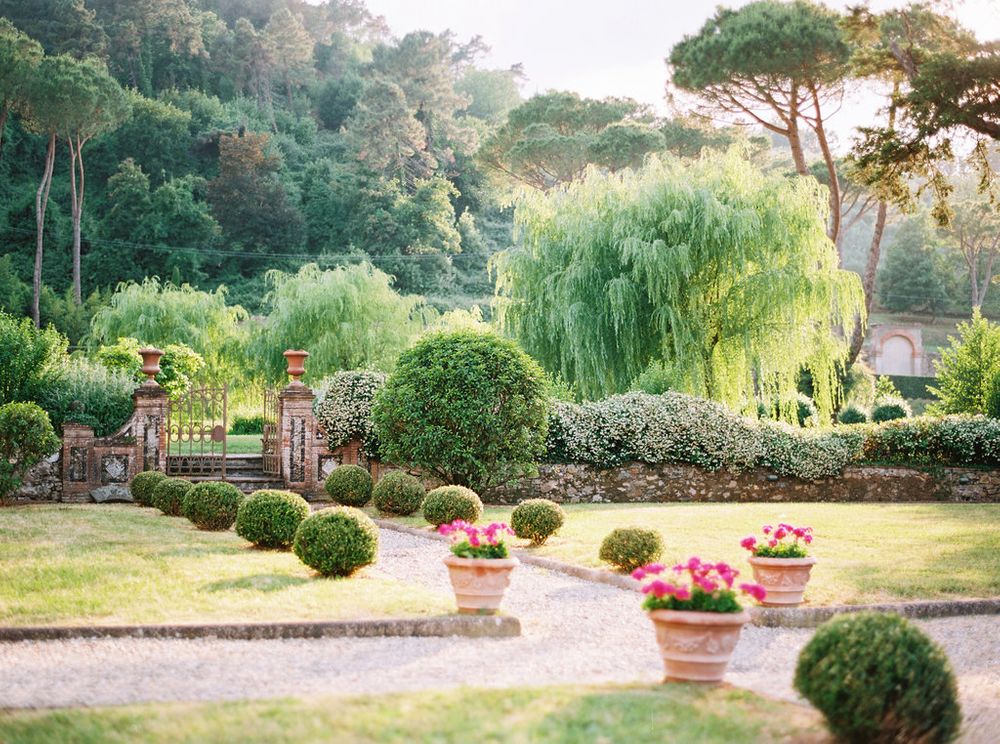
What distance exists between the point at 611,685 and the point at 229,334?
30.0 meters

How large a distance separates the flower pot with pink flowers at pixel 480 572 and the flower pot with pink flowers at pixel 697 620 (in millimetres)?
2057

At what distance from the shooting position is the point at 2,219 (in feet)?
155

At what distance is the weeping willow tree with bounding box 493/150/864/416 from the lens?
70.7ft

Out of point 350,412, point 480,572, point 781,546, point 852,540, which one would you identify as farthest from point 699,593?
point 350,412

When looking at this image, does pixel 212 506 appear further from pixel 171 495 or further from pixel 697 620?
pixel 697 620

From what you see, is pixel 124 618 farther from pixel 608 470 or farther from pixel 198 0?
pixel 198 0

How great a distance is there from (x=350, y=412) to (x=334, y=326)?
39.2 ft

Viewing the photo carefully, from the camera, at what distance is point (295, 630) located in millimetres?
7297

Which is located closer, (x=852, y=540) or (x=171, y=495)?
(x=852, y=540)

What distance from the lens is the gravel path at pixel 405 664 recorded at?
573 cm

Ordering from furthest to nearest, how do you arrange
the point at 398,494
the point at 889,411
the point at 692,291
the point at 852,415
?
1. the point at 852,415
2. the point at 889,411
3. the point at 692,291
4. the point at 398,494

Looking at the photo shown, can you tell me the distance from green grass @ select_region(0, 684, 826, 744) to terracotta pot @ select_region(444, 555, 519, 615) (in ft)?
7.73

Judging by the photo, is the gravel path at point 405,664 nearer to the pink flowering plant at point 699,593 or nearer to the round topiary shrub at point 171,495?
the pink flowering plant at point 699,593

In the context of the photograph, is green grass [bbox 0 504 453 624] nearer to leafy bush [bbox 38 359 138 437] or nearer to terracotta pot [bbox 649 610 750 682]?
terracotta pot [bbox 649 610 750 682]
